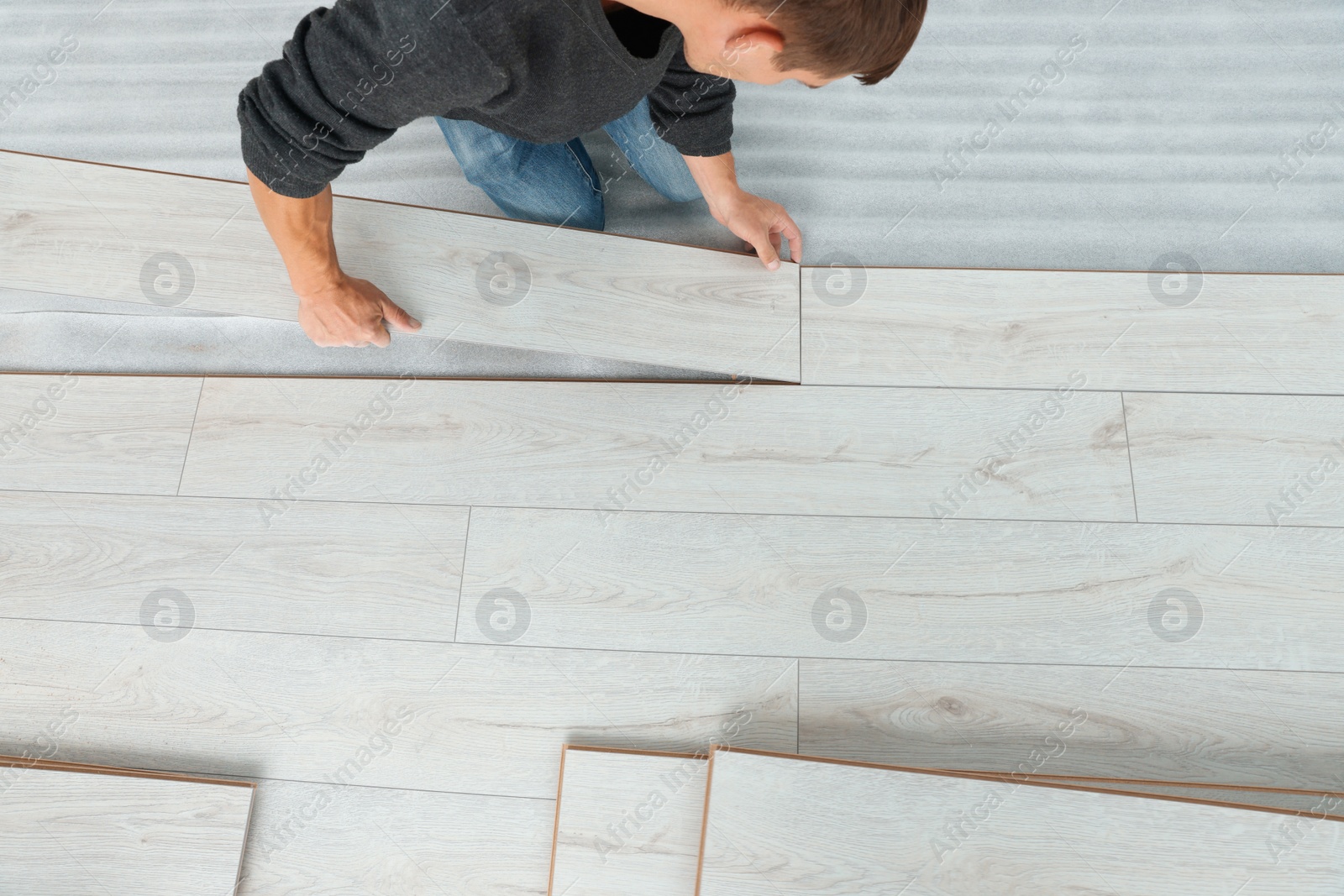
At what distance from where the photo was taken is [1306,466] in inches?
49.3

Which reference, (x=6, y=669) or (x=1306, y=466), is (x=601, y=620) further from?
(x=1306, y=466)

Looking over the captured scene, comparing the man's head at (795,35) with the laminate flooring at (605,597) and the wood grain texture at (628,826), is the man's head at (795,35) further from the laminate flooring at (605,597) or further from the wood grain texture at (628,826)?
the wood grain texture at (628,826)

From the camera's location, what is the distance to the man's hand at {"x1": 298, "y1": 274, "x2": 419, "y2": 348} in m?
1.10

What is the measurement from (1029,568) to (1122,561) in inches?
5.9

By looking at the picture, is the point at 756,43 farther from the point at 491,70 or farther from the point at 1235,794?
the point at 1235,794

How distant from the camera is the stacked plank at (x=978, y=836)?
999 mm

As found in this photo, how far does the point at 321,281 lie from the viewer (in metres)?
1.07

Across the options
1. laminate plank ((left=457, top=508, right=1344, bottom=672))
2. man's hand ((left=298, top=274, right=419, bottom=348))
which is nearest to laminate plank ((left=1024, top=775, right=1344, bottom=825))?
laminate plank ((left=457, top=508, right=1344, bottom=672))

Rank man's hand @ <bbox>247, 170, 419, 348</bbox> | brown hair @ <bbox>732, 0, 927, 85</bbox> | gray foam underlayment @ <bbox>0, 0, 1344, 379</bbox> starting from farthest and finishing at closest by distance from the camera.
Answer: gray foam underlayment @ <bbox>0, 0, 1344, 379</bbox>, man's hand @ <bbox>247, 170, 419, 348</bbox>, brown hair @ <bbox>732, 0, 927, 85</bbox>

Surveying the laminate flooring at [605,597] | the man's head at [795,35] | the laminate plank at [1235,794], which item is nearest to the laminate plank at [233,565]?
the laminate flooring at [605,597]

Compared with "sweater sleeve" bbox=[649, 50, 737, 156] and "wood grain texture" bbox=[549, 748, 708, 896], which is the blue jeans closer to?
"sweater sleeve" bbox=[649, 50, 737, 156]

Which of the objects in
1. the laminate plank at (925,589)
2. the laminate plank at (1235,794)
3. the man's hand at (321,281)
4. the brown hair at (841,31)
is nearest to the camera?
the brown hair at (841,31)

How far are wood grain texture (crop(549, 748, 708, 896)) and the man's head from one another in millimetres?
921

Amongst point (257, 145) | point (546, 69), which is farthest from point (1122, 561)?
point (257, 145)
